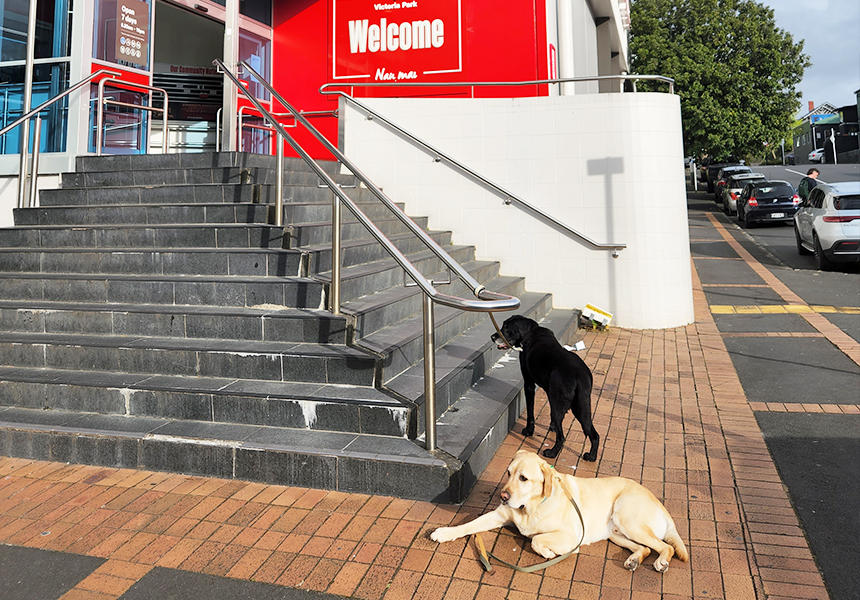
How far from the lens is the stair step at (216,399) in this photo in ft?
14.2

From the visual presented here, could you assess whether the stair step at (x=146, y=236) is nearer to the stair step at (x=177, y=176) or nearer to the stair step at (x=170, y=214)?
the stair step at (x=170, y=214)

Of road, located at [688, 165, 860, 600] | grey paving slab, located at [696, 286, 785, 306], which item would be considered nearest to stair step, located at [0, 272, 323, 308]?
road, located at [688, 165, 860, 600]

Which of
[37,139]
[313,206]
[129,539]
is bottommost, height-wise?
[129,539]

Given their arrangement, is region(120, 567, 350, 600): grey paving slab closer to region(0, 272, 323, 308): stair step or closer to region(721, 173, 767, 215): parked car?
region(0, 272, 323, 308): stair step

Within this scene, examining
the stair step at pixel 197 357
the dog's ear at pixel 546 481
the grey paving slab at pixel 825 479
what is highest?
the stair step at pixel 197 357

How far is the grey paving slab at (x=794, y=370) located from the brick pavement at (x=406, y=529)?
1.31 meters

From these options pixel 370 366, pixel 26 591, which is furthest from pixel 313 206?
pixel 26 591

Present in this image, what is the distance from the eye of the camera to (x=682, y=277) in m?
9.28

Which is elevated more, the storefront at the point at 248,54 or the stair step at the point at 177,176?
the storefront at the point at 248,54

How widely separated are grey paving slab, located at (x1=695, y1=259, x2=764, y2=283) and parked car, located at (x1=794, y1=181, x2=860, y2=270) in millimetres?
1430

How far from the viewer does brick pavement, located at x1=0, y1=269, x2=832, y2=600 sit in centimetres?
300

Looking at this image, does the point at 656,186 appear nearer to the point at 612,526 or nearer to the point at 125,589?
the point at 612,526

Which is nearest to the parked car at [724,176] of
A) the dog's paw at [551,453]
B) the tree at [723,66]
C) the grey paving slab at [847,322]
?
the tree at [723,66]

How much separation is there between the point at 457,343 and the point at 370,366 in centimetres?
157
